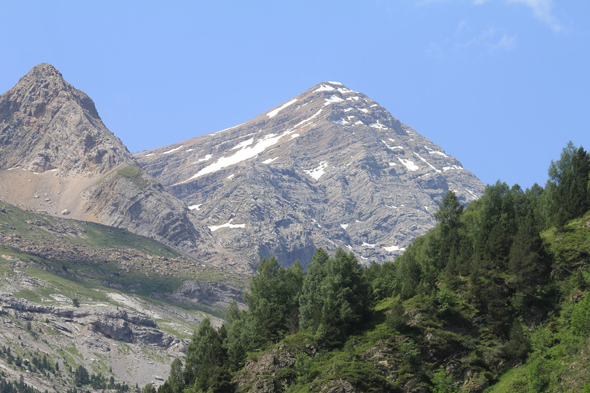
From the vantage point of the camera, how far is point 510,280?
88688mm

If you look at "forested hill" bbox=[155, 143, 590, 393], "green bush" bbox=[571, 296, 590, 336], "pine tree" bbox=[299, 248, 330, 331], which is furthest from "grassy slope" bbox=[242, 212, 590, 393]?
"pine tree" bbox=[299, 248, 330, 331]

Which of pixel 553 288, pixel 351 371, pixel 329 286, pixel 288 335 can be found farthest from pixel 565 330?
pixel 288 335

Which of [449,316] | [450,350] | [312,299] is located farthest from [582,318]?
[312,299]

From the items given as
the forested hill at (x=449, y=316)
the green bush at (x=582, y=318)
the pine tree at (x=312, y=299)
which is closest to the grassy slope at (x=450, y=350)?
the forested hill at (x=449, y=316)

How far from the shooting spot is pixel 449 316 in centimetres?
8806

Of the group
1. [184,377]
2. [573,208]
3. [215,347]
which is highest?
[573,208]

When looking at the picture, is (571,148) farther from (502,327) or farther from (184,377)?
(184,377)

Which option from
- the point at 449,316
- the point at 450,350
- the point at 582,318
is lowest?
the point at 450,350

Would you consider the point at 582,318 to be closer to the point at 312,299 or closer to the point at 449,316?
the point at 449,316

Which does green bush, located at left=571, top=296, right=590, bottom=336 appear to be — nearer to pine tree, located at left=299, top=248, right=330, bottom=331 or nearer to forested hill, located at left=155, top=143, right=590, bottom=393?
forested hill, located at left=155, top=143, right=590, bottom=393

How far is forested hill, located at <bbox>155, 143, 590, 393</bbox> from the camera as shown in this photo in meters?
78.8

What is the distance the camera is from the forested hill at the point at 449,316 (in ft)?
259

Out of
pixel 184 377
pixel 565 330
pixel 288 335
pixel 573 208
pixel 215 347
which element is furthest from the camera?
pixel 184 377

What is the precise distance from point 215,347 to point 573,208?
6939 centimetres
